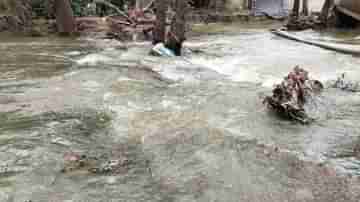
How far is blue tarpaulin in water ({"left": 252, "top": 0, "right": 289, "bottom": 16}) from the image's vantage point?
76.9ft

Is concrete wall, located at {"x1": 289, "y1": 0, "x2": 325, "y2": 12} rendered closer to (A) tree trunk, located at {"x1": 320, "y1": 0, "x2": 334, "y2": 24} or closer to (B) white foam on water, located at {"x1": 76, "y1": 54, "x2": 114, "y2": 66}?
(A) tree trunk, located at {"x1": 320, "y1": 0, "x2": 334, "y2": 24}

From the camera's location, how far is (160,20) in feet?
36.9

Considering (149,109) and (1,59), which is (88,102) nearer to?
(149,109)

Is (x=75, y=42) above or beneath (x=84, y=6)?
beneath

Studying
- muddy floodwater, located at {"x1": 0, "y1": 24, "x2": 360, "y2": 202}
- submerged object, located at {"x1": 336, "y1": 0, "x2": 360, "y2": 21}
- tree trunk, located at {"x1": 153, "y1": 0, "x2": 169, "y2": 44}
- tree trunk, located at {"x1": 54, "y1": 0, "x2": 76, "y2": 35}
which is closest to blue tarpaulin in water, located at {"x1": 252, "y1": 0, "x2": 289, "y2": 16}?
submerged object, located at {"x1": 336, "y1": 0, "x2": 360, "y2": 21}

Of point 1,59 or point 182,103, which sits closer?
point 182,103

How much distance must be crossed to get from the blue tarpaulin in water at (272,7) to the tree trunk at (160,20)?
13.2 metres

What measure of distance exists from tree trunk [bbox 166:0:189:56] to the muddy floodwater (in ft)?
5.59

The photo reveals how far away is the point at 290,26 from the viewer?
15.9 m

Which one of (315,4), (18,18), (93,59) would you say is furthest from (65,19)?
(315,4)

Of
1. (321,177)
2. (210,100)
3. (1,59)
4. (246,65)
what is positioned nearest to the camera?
(321,177)

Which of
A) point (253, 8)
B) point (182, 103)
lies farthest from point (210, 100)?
point (253, 8)

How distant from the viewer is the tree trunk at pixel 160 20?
432 inches

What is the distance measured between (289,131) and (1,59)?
7684 mm
